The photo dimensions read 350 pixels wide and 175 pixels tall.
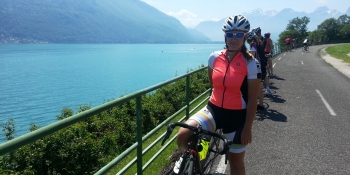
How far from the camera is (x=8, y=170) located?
479cm

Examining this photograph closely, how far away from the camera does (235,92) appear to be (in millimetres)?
3004

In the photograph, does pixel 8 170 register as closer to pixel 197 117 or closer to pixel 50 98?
pixel 197 117

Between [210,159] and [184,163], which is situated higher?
[184,163]

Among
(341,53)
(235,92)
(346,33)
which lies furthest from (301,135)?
(346,33)

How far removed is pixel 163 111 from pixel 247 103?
7775 mm

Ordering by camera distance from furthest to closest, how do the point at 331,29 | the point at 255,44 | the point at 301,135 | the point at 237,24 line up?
the point at 331,29 < the point at 255,44 < the point at 301,135 < the point at 237,24

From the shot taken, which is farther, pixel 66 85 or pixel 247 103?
pixel 66 85

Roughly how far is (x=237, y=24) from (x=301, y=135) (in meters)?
4.38

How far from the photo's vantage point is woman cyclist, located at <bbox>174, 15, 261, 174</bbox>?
2.91m

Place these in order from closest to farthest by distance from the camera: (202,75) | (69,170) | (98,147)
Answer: (69,170), (98,147), (202,75)

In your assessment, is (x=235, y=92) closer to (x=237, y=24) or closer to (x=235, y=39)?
(x=235, y=39)

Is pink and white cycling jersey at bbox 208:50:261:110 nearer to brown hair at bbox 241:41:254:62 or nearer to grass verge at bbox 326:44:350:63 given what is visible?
brown hair at bbox 241:41:254:62

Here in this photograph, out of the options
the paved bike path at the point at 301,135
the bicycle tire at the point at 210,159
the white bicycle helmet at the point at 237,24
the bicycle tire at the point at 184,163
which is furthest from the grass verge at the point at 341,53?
the bicycle tire at the point at 184,163

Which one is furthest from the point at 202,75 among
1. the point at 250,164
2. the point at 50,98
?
the point at 50,98
